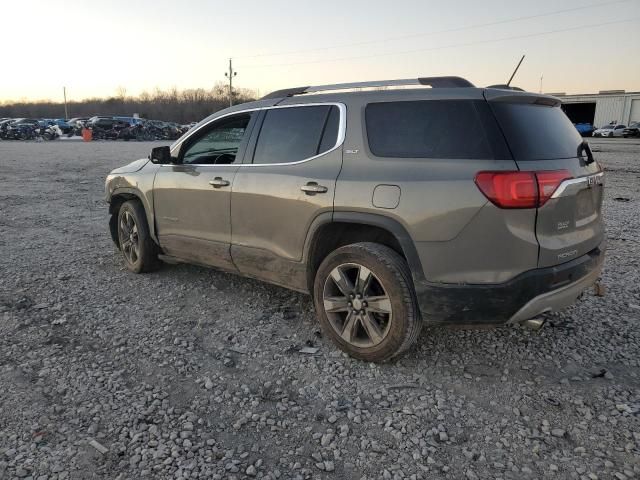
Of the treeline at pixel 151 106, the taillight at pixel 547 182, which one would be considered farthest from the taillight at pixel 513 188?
the treeline at pixel 151 106

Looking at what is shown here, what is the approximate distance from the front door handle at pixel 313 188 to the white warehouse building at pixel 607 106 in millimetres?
59567

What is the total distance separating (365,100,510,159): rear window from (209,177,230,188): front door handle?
1.39 m

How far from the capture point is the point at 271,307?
14.5 ft

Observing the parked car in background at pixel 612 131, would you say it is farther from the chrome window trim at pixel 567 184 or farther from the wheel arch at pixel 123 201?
the wheel arch at pixel 123 201

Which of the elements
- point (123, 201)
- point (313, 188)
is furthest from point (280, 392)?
point (123, 201)

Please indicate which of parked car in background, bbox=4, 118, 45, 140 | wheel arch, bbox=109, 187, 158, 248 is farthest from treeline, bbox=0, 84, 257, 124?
wheel arch, bbox=109, 187, 158, 248

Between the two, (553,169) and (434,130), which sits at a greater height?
(434,130)

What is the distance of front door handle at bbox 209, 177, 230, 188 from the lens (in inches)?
165

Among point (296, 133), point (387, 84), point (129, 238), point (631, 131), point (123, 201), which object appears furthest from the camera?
point (631, 131)

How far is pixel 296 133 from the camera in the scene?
12.6ft

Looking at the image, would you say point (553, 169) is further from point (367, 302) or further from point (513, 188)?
point (367, 302)

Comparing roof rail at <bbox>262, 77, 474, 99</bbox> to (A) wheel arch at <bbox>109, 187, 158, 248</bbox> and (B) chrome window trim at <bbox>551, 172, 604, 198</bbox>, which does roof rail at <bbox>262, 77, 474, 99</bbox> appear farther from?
(A) wheel arch at <bbox>109, 187, 158, 248</bbox>

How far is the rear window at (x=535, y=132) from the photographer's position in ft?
9.57

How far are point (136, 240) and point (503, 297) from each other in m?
3.85
